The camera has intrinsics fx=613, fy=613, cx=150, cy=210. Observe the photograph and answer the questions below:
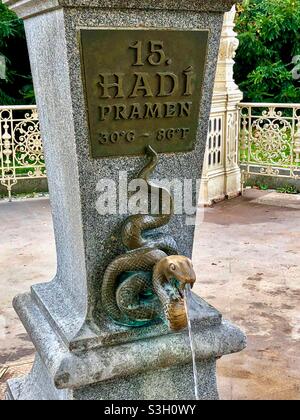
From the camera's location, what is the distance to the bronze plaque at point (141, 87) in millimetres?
2412

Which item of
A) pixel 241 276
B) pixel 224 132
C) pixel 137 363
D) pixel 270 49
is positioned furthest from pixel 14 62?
pixel 137 363

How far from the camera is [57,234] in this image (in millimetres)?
3021

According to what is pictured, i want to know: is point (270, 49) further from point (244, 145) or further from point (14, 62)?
point (14, 62)

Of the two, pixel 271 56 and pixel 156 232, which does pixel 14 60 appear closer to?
pixel 271 56

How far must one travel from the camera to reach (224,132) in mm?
7973

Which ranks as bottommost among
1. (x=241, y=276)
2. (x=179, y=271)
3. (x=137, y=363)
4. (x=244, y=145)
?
(x=241, y=276)

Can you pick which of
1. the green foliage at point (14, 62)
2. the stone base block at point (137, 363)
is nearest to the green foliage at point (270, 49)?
the green foliage at point (14, 62)

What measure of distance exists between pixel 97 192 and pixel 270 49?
10.5 meters

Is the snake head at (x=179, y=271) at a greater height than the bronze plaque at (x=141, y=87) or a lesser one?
lesser

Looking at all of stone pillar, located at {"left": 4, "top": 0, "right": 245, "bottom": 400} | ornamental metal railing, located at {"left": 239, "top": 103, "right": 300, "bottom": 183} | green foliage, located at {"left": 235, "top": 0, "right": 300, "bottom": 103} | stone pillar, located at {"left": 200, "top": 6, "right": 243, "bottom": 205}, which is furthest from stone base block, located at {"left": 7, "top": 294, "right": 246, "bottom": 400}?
green foliage, located at {"left": 235, "top": 0, "right": 300, "bottom": 103}

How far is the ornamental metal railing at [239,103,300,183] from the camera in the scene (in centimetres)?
805

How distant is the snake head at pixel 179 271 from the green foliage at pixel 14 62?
9.04 metres

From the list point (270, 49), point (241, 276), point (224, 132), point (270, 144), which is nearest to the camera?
point (241, 276)

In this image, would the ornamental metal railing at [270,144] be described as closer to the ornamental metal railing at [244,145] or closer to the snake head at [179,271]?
the ornamental metal railing at [244,145]
